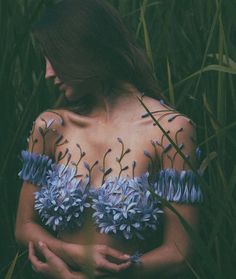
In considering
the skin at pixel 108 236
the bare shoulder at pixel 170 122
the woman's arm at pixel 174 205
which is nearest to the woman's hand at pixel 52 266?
the skin at pixel 108 236

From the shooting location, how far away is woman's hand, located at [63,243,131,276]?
1583 mm

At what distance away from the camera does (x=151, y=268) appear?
5.37ft

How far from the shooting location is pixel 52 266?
65.5 inches

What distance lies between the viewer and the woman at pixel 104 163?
1635 millimetres

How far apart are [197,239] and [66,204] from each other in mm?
294

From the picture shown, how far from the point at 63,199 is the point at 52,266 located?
115 mm

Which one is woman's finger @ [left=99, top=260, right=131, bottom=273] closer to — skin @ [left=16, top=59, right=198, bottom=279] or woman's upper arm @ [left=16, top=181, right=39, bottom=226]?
skin @ [left=16, top=59, right=198, bottom=279]

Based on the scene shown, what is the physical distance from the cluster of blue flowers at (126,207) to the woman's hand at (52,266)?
88 millimetres

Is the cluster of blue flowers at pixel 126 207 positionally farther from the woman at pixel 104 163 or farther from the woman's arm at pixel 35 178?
the woman's arm at pixel 35 178

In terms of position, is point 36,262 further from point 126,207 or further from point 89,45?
point 89,45

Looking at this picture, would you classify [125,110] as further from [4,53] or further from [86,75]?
[4,53]

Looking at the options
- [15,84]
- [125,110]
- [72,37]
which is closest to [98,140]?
[125,110]

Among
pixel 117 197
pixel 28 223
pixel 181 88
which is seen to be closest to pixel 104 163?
pixel 117 197

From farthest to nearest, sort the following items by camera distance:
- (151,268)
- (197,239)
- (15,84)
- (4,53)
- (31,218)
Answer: (15,84), (4,53), (31,218), (151,268), (197,239)
